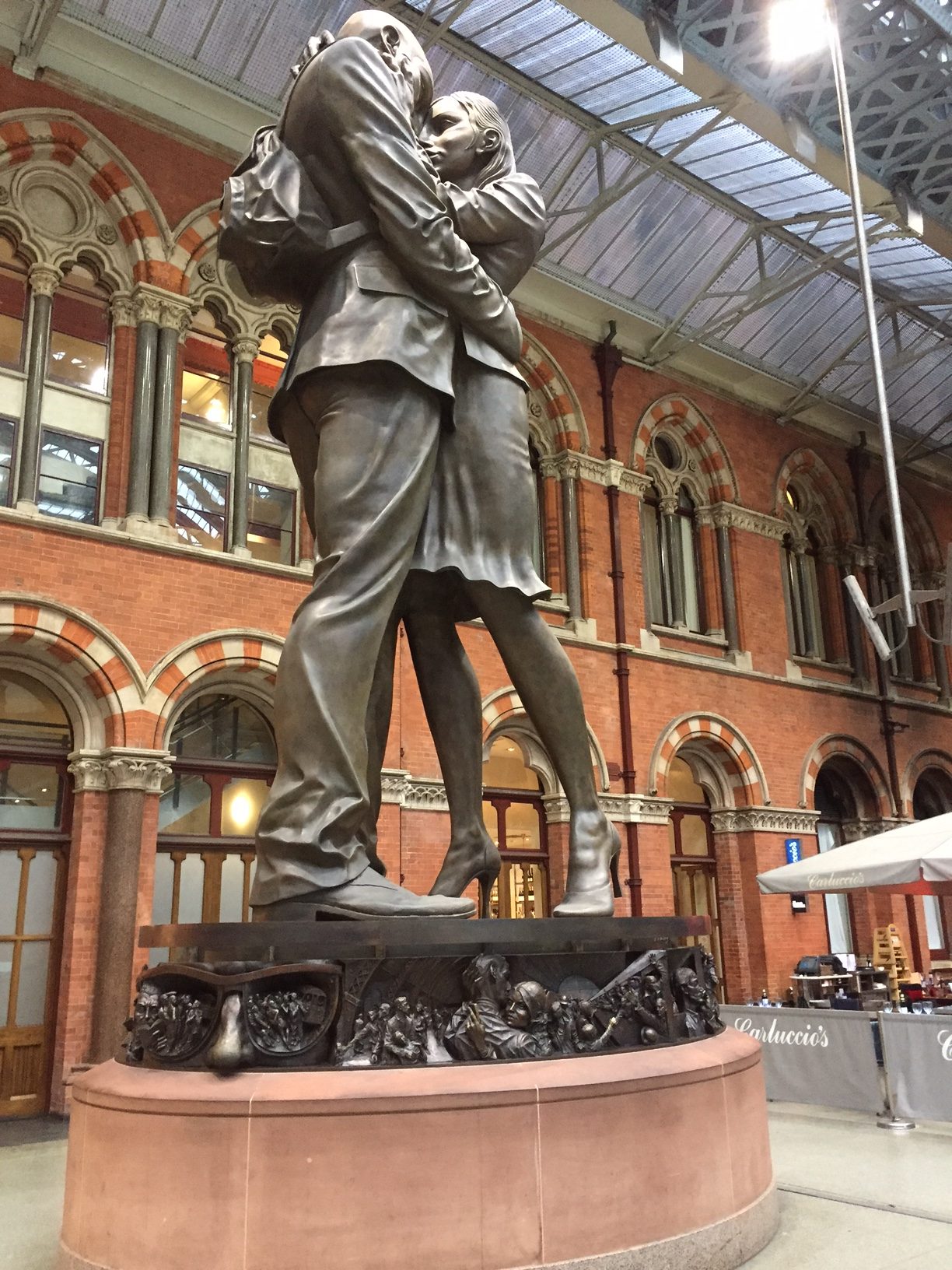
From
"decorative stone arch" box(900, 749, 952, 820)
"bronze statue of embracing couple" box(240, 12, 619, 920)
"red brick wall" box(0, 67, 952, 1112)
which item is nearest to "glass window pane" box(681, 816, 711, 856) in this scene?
"red brick wall" box(0, 67, 952, 1112)

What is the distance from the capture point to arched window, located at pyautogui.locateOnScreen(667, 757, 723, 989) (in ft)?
45.7

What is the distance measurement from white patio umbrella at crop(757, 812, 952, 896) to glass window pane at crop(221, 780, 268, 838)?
475 centimetres

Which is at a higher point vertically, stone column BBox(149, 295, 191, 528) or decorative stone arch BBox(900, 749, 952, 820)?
stone column BBox(149, 295, 191, 528)

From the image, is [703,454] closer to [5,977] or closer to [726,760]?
[726,760]

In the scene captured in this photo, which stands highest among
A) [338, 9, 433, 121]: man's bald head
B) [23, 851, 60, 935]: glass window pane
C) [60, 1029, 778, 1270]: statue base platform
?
[338, 9, 433, 121]: man's bald head

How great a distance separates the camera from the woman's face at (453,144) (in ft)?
10.6

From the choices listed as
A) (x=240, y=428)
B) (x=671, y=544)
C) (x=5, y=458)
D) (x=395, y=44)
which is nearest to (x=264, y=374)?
(x=240, y=428)

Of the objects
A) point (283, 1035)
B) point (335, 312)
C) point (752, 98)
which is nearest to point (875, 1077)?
→ point (283, 1035)

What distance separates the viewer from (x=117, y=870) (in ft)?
29.0

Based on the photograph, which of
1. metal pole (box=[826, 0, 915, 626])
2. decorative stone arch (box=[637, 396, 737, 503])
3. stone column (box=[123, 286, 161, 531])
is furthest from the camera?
decorative stone arch (box=[637, 396, 737, 503])

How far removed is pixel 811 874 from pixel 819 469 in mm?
9513

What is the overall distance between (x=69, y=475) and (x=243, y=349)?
2.30 metres

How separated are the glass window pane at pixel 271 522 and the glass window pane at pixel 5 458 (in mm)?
2218

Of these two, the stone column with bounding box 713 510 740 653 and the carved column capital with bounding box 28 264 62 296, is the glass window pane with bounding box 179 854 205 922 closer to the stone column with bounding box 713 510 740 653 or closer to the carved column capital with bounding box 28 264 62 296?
the carved column capital with bounding box 28 264 62 296
